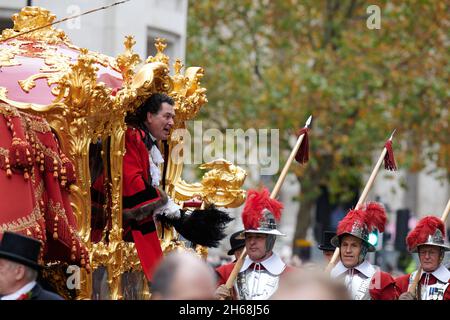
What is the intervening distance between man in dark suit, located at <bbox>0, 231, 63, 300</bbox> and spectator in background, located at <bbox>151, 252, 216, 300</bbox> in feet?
4.75

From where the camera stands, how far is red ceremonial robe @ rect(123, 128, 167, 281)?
10.4 metres

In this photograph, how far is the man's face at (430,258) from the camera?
10.6m

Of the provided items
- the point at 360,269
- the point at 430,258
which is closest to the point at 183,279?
the point at 360,269

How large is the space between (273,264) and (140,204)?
3.92 feet

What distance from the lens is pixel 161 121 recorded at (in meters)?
10.7

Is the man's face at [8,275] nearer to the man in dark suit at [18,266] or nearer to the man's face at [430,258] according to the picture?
the man in dark suit at [18,266]

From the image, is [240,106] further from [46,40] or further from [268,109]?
[46,40]

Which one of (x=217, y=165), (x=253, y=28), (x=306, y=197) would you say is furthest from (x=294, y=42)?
(x=217, y=165)

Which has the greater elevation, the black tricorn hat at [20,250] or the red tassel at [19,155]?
the red tassel at [19,155]

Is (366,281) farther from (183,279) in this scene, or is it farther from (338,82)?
(338,82)

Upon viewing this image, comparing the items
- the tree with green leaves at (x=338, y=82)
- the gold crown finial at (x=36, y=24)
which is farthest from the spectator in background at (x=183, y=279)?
the tree with green leaves at (x=338, y=82)

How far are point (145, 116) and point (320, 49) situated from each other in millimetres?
15956

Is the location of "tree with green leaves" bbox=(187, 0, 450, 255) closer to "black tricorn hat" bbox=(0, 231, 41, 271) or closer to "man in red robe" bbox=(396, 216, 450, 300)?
"man in red robe" bbox=(396, 216, 450, 300)

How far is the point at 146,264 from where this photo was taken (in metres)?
10.4
